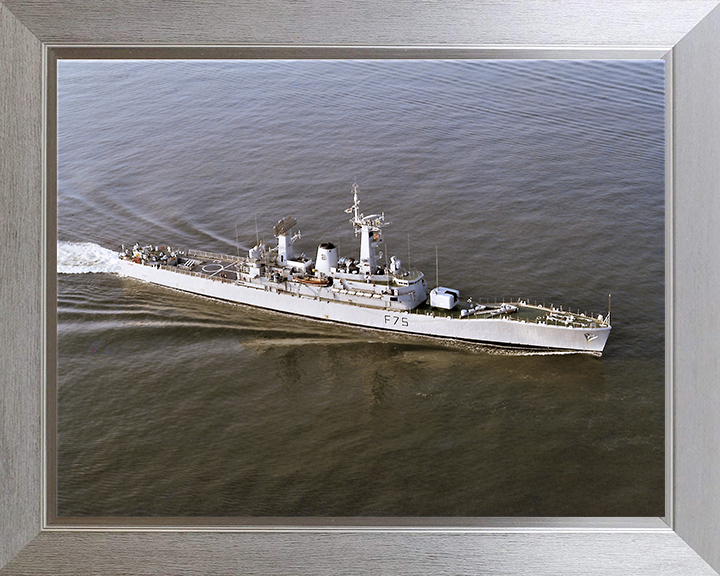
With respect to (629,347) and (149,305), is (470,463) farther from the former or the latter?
(149,305)

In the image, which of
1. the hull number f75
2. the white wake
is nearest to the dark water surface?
the white wake

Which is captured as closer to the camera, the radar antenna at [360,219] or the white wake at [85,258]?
the white wake at [85,258]

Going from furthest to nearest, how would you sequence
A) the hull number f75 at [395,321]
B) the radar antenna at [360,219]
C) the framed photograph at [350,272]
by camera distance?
1. the hull number f75 at [395,321]
2. the radar antenna at [360,219]
3. the framed photograph at [350,272]

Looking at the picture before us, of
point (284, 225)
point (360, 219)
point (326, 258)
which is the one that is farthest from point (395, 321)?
point (284, 225)

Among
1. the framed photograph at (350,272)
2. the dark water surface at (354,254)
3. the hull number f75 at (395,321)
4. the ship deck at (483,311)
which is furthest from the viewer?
the hull number f75 at (395,321)

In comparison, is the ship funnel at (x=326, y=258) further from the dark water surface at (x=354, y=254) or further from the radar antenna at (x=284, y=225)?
the radar antenna at (x=284, y=225)

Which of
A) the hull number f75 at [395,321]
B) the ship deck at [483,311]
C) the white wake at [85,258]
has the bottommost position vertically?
the hull number f75 at [395,321]

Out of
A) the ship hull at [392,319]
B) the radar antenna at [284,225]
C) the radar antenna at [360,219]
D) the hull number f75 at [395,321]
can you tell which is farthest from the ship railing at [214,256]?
the hull number f75 at [395,321]

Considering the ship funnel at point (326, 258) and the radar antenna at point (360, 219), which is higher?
the radar antenna at point (360, 219)
